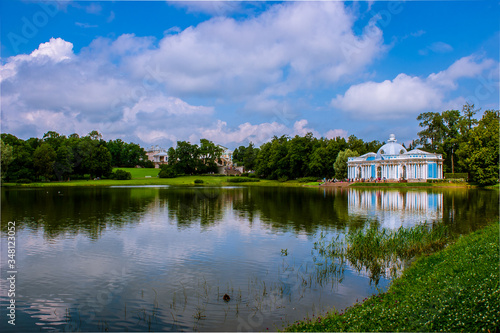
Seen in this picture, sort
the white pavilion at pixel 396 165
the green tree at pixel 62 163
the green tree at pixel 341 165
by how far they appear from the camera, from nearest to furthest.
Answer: the green tree at pixel 62 163 → the white pavilion at pixel 396 165 → the green tree at pixel 341 165

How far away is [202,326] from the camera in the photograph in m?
8.57

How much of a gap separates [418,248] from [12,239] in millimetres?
18517

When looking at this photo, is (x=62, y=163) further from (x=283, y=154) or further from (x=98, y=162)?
(x=283, y=154)

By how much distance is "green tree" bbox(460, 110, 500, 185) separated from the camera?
5438 centimetres

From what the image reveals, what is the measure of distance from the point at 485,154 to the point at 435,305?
56.2 m

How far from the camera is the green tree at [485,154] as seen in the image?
54.4 metres

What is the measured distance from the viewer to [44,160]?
70.4m

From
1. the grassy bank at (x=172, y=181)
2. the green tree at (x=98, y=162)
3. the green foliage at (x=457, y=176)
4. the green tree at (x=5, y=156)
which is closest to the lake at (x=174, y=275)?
the green tree at (x=5, y=156)

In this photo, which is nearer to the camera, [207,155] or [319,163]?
[319,163]

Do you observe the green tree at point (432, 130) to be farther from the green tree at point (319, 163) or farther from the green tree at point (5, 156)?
the green tree at point (5, 156)

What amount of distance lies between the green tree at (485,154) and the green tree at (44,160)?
74.0 meters

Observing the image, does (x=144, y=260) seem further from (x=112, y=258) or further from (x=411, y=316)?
(x=411, y=316)

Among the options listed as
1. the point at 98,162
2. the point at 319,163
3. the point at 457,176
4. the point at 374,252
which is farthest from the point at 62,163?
the point at 457,176

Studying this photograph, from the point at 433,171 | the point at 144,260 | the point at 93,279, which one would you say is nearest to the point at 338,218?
the point at 144,260
